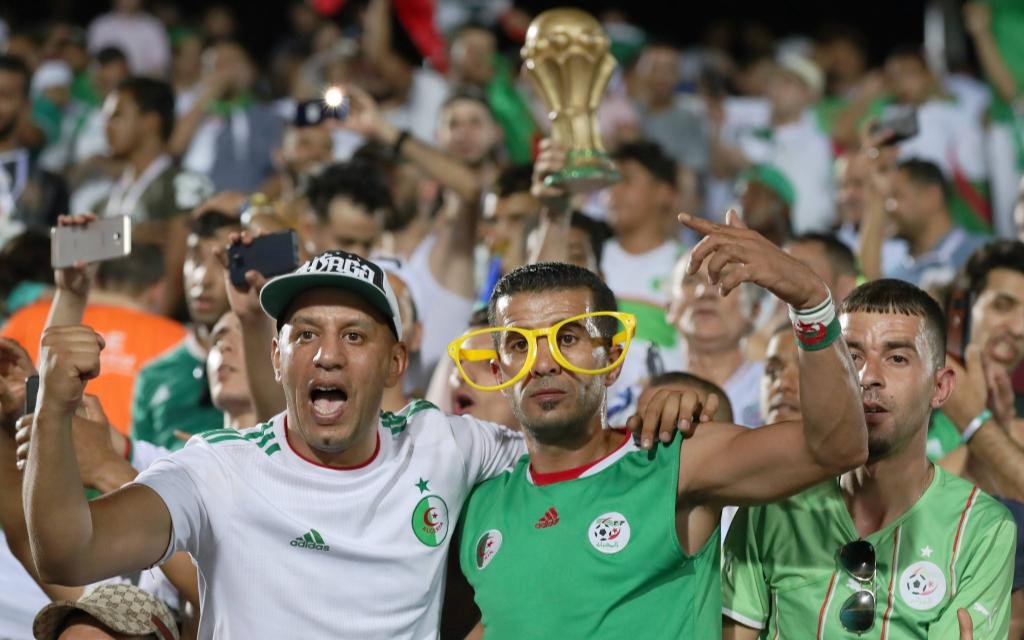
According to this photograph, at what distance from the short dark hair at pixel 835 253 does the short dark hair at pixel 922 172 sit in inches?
65.1

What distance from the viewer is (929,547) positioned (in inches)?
151

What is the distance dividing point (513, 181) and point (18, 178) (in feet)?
11.4

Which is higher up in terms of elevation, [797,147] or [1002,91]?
[1002,91]

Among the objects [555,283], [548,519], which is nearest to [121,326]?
[555,283]

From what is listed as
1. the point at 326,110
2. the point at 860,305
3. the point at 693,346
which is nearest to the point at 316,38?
the point at 326,110

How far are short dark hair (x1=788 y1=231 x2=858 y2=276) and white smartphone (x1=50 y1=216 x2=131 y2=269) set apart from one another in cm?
331

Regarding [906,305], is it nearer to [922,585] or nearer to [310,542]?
[922,585]

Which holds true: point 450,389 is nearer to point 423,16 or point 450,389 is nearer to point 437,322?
point 437,322

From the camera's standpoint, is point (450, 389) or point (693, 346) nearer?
point (450, 389)

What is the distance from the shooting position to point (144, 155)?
893 cm

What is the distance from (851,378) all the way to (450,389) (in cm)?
234

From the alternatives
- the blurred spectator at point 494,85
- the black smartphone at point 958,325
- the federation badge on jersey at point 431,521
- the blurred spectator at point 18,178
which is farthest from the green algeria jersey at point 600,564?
the blurred spectator at point 494,85

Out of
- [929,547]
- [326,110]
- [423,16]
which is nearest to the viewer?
[929,547]

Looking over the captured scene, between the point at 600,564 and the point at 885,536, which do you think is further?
the point at 885,536
